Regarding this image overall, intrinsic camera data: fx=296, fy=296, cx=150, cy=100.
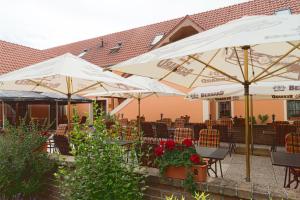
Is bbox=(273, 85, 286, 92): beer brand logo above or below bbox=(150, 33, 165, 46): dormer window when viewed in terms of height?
below

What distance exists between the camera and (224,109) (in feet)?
58.8

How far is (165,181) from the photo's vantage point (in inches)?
175

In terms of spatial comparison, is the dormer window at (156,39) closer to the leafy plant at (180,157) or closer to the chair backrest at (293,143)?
the chair backrest at (293,143)

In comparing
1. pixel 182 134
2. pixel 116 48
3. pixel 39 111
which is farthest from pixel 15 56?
pixel 182 134

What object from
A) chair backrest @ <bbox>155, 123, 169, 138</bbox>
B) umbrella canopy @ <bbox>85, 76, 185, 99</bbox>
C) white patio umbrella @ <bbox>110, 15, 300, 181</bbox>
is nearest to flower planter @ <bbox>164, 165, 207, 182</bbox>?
white patio umbrella @ <bbox>110, 15, 300, 181</bbox>

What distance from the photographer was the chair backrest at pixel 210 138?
→ 6.81m

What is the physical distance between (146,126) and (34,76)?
18.9ft

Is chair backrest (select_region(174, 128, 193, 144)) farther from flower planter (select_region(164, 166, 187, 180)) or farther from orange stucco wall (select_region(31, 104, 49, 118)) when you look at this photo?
orange stucco wall (select_region(31, 104, 49, 118))

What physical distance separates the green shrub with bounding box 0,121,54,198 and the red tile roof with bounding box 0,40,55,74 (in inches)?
668

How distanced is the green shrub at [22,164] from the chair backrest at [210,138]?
11.1 ft

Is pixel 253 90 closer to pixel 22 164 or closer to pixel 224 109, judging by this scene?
pixel 22 164

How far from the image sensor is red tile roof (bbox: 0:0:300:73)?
20.4 meters

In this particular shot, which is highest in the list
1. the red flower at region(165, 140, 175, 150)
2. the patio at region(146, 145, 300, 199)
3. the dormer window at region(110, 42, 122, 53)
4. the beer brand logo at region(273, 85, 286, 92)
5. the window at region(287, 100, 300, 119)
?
the dormer window at region(110, 42, 122, 53)

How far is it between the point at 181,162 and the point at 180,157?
0.09 m
